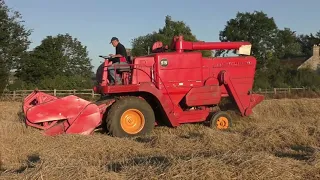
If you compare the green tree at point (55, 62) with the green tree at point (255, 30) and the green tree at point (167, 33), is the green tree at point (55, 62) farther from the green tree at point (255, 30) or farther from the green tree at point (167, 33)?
the green tree at point (255, 30)

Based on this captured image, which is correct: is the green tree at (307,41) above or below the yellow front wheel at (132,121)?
above

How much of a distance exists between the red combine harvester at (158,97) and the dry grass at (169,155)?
49 cm

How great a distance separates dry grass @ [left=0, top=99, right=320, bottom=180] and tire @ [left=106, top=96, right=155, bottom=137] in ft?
1.94

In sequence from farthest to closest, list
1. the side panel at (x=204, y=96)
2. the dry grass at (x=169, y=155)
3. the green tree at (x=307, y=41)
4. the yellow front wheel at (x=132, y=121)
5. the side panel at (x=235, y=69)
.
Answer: the green tree at (x=307, y=41), the side panel at (x=235, y=69), the side panel at (x=204, y=96), the yellow front wheel at (x=132, y=121), the dry grass at (x=169, y=155)

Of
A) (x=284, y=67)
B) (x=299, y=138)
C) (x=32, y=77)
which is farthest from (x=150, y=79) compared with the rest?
(x=284, y=67)

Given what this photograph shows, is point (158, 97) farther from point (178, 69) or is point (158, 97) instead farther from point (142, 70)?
point (178, 69)

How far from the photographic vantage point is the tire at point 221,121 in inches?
459

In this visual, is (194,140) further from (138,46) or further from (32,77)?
(138,46)

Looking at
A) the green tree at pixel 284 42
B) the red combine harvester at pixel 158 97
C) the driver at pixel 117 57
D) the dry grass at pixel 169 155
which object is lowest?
the dry grass at pixel 169 155

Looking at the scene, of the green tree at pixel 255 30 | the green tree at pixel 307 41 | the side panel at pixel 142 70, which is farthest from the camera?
the green tree at pixel 307 41

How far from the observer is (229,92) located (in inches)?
483

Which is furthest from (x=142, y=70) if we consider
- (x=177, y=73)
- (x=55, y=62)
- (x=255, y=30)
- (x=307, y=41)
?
(x=307, y=41)

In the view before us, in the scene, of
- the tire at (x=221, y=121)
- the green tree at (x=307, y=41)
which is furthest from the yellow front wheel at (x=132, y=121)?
the green tree at (x=307, y=41)

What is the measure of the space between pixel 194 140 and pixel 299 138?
7.19 ft
